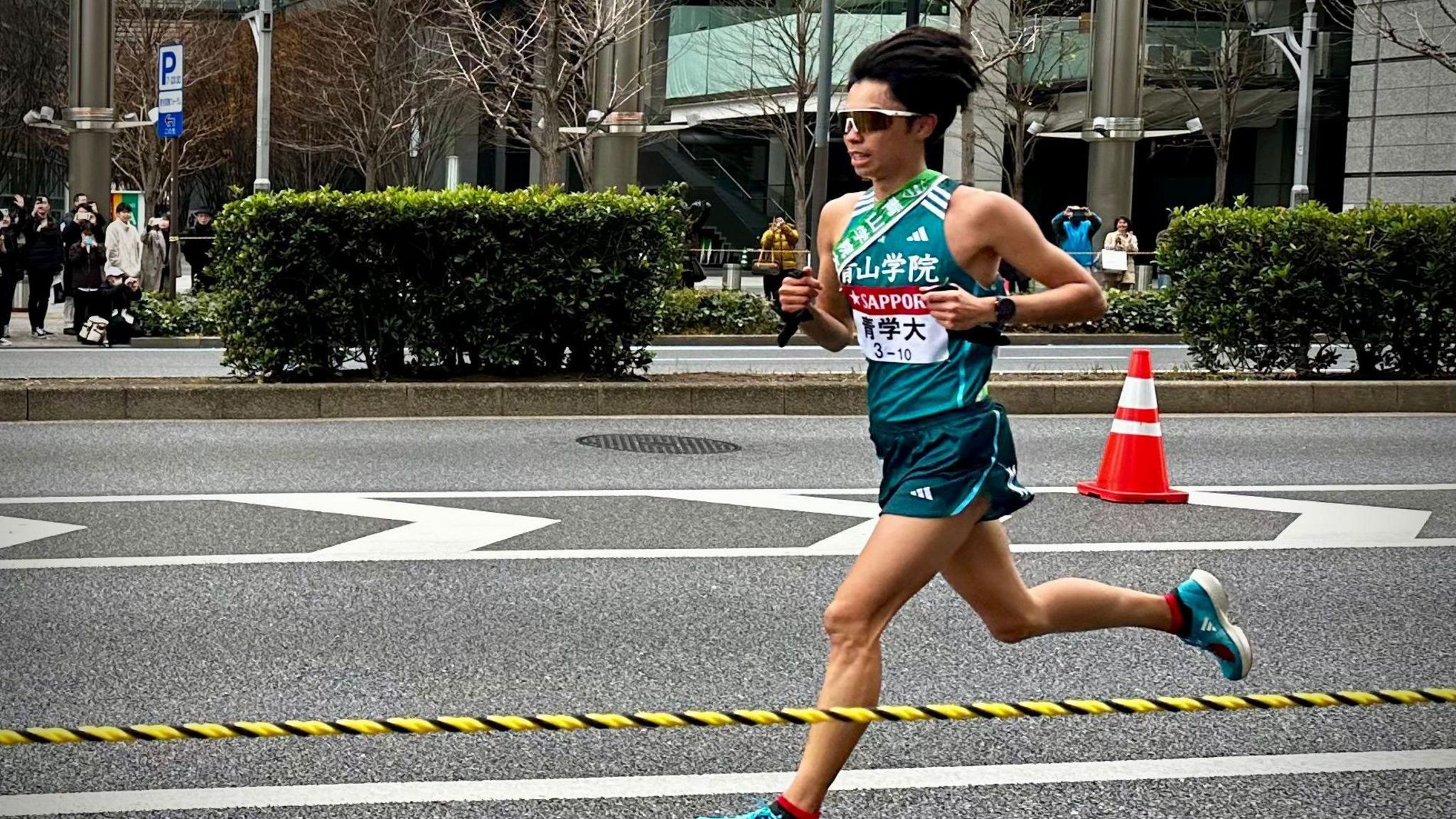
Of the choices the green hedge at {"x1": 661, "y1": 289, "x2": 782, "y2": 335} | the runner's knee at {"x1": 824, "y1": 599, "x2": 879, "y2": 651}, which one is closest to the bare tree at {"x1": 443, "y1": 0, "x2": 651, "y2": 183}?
the green hedge at {"x1": 661, "y1": 289, "x2": 782, "y2": 335}

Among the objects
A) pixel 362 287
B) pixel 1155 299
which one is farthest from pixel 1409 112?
pixel 362 287

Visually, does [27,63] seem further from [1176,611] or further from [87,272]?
[1176,611]

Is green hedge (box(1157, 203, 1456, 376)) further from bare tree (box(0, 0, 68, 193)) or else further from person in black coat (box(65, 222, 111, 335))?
bare tree (box(0, 0, 68, 193))

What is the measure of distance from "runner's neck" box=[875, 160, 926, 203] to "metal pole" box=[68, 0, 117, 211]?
25366 millimetres

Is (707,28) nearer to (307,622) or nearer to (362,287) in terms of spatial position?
(362,287)

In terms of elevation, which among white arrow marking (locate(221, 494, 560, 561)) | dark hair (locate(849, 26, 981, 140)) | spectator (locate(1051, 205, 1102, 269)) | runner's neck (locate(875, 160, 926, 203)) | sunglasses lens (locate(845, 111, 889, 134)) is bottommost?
white arrow marking (locate(221, 494, 560, 561))

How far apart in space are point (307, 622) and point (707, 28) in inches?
1738

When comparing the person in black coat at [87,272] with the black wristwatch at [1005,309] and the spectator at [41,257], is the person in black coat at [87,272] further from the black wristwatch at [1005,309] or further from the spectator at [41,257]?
the black wristwatch at [1005,309]

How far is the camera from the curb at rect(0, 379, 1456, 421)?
13602 mm

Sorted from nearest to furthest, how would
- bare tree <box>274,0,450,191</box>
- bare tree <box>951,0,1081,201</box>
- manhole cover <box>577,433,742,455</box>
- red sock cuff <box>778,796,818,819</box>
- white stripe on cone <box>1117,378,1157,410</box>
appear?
red sock cuff <box>778,796,818,819</box> → white stripe on cone <box>1117,378,1157,410</box> → manhole cover <box>577,433,742,455</box> → bare tree <box>951,0,1081,201</box> → bare tree <box>274,0,450,191</box>

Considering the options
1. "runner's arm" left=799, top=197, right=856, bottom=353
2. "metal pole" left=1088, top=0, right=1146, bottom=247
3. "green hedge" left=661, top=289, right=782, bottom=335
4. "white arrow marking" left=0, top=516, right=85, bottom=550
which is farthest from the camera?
"metal pole" left=1088, top=0, right=1146, bottom=247

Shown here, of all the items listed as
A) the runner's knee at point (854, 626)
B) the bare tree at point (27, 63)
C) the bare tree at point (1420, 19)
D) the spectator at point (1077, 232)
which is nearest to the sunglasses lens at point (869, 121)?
the runner's knee at point (854, 626)

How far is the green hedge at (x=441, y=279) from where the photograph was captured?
46.4 ft

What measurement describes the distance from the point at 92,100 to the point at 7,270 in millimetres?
7198
